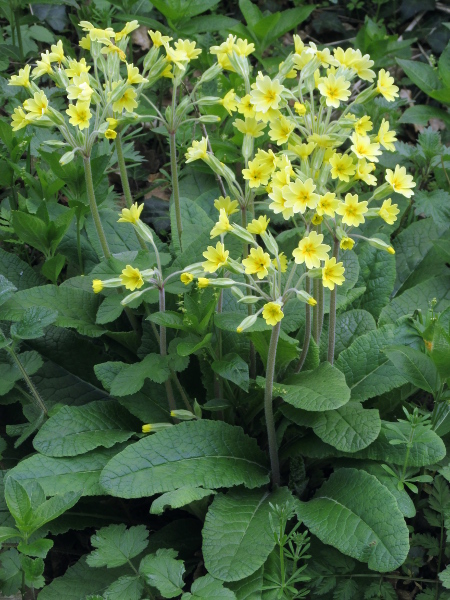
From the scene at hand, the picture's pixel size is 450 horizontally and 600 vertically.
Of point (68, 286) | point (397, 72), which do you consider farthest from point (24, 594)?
point (397, 72)

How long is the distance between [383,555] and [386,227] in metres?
1.93

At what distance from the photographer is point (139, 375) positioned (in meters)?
2.70

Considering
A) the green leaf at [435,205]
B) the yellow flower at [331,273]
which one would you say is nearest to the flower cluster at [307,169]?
the yellow flower at [331,273]

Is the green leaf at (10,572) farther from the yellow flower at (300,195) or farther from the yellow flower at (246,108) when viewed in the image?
the yellow flower at (246,108)

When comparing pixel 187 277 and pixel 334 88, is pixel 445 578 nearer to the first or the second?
pixel 187 277

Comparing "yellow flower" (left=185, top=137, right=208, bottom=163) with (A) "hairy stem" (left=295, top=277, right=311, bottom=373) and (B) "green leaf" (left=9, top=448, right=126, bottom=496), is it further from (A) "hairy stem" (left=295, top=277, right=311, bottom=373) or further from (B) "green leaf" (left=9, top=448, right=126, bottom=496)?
(B) "green leaf" (left=9, top=448, right=126, bottom=496)

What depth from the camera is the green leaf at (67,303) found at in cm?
305

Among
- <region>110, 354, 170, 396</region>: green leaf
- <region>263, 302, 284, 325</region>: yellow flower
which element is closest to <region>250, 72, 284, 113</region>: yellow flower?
<region>263, 302, 284, 325</region>: yellow flower

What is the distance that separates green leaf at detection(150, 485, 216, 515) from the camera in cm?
242

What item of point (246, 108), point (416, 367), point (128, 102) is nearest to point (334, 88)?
point (246, 108)

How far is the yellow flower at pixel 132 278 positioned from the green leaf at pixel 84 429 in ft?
2.30

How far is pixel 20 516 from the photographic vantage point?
2379 millimetres

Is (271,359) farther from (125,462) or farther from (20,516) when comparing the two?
(20,516)

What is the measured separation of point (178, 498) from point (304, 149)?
134 centimetres
